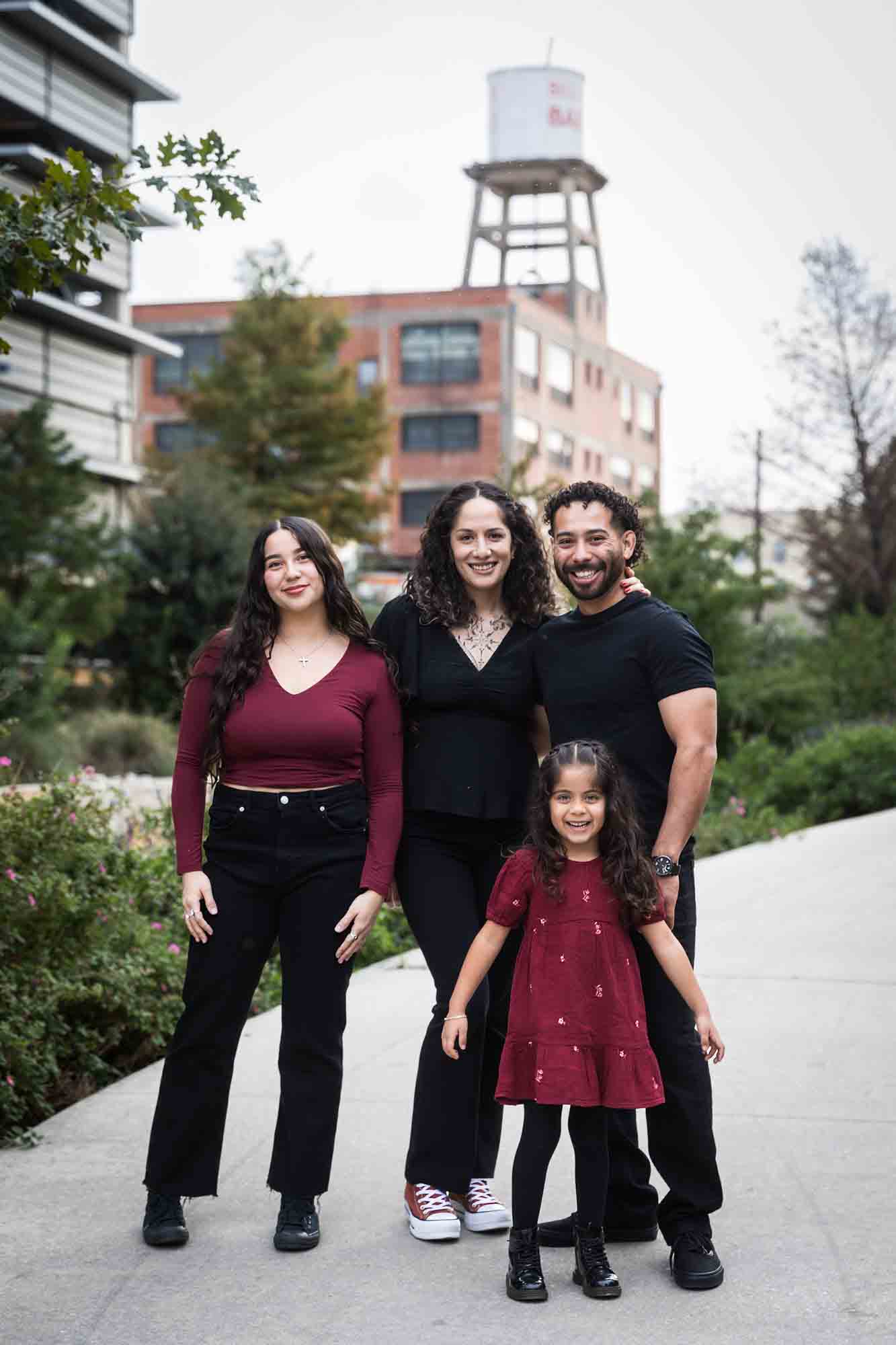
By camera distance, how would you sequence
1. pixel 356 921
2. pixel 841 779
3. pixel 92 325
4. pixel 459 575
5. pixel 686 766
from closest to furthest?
pixel 686 766
pixel 356 921
pixel 459 575
pixel 841 779
pixel 92 325

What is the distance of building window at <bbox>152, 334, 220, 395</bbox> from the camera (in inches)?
2408

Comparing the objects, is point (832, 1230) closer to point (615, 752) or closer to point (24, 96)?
point (615, 752)

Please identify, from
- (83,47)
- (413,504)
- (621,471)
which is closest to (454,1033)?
(83,47)

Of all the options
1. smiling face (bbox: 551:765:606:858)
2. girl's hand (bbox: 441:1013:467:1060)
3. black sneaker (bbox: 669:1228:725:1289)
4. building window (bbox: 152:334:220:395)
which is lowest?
black sneaker (bbox: 669:1228:725:1289)

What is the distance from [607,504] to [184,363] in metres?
59.4

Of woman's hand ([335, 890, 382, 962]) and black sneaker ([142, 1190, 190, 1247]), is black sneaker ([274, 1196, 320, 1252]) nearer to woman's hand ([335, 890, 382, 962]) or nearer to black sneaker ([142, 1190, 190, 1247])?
black sneaker ([142, 1190, 190, 1247])

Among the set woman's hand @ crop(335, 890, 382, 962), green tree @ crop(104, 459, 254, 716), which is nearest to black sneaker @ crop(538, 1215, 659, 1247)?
woman's hand @ crop(335, 890, 382, 962)

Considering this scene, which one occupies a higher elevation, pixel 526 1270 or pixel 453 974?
pixel 453 974

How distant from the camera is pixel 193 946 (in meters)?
4.64

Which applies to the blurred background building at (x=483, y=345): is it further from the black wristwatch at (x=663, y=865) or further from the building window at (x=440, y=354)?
the black wristwatch at (x=663, y=865)

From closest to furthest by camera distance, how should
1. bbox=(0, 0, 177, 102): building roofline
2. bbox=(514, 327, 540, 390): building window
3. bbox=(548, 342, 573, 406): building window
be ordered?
bbox=(0, 0, 177, 102): building roofline, bbox=(514, 327, 540, 390): building window, bbox=(548, 342, 573, 406): building window

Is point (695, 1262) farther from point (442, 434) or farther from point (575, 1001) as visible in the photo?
point (442, 434)

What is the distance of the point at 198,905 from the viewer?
4559 millimetres

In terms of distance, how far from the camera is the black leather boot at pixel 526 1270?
13.3 ft
